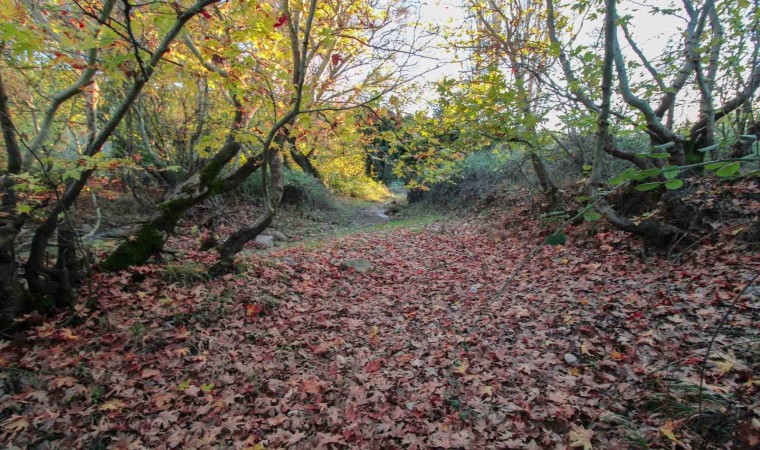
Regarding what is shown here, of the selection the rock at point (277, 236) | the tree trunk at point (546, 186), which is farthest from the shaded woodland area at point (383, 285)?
the rock at point (277, 236)

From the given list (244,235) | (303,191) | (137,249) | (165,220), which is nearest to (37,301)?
(137,249)

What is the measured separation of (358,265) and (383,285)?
0.92 meters

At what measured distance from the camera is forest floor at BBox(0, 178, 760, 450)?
3080mm

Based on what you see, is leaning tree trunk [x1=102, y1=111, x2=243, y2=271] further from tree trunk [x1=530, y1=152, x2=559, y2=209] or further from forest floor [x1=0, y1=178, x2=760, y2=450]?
tree trunk [x1=530, y1=152, x2=559, y2=209]

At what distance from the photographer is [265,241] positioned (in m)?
10.5

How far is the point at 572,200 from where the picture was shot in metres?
8.38

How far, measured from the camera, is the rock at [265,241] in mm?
10188

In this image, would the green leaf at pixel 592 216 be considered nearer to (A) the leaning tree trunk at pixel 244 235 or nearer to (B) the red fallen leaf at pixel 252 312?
(B) the red fallen leaf at pixel 252 312

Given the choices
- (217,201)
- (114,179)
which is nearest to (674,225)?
(217,201)

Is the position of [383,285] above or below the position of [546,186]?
below

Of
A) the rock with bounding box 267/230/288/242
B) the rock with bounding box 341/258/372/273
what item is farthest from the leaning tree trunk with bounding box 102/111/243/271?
the rock with bounding box 267/230/288/242

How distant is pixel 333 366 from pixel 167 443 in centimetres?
178

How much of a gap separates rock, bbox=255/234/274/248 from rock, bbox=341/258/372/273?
11.2ft

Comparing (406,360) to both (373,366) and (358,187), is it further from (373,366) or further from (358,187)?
(358,187)
